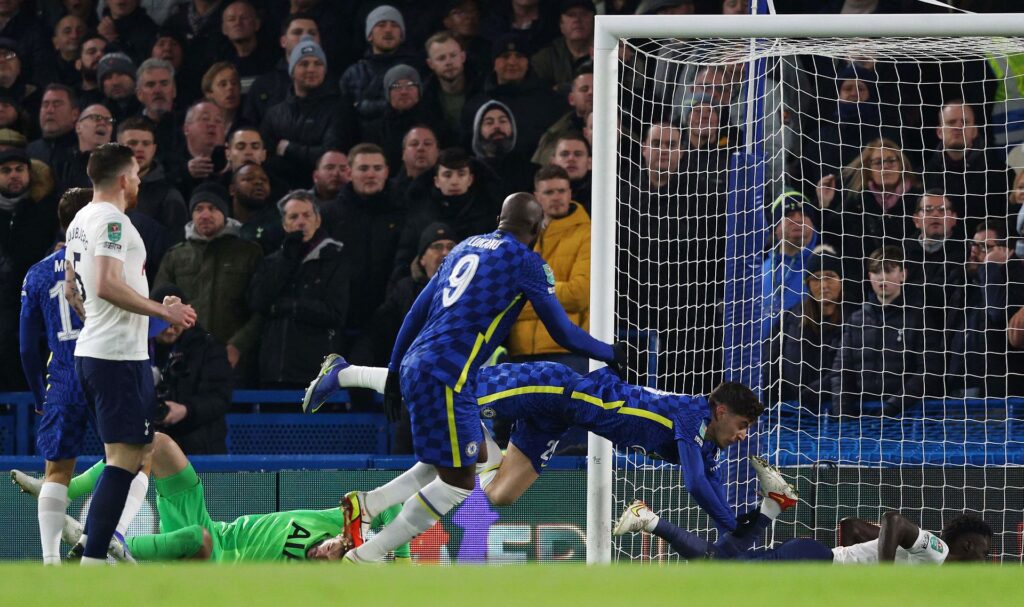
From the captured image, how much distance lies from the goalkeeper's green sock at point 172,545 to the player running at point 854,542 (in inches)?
74.5

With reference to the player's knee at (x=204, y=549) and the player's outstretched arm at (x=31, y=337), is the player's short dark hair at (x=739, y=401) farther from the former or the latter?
the player's outstretched arm at (x=31, y=337)

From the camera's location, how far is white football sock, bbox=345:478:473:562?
603 centimetres

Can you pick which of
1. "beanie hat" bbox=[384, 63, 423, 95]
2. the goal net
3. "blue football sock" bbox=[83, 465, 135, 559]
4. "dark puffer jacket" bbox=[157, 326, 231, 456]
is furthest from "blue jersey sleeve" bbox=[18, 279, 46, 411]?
"beanie hat" bbox=[384, 63, 423, 95]

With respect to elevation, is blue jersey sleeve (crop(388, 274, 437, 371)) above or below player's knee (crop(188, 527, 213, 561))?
above

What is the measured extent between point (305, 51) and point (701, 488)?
172 inches

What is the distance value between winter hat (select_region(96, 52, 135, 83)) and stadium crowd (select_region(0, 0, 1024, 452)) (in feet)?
0.06

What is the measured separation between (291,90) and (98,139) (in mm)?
1265

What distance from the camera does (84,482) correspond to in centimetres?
692

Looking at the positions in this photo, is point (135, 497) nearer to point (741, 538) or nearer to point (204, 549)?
point (204, 549)

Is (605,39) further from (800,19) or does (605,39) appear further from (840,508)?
(840,508)

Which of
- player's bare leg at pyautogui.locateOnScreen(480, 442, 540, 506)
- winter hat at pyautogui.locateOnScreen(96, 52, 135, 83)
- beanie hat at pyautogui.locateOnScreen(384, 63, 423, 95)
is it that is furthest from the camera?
winter hat at pyautogui.locateOnScreen(96, 52, 135, 83)

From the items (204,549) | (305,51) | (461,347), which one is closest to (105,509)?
(204,549)

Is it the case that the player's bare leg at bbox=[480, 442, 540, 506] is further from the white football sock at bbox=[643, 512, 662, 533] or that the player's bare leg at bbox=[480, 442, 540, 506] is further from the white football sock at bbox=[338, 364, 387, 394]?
the white football sock at bbox=[338, 364, 387, 394]

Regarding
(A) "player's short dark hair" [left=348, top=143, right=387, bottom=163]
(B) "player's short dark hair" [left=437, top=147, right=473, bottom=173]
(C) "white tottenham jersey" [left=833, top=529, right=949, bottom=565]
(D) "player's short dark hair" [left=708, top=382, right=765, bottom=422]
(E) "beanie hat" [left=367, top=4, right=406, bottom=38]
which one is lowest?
(C) "white tottenham jersey" [left=833, top=529, right=949, bottom=565]
